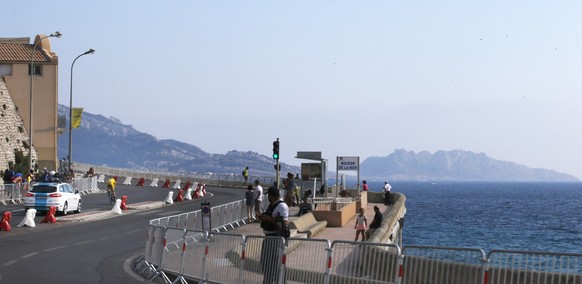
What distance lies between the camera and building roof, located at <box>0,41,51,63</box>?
8219 centimetres

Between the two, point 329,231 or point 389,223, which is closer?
point 329,231

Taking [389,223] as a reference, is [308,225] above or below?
above

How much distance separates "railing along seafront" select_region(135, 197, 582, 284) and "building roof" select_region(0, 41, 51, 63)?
211ft

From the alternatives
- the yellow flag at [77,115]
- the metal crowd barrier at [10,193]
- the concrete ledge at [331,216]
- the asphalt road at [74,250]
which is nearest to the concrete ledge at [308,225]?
the concrete ledge at [331,216]

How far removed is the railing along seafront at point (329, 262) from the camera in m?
11.9

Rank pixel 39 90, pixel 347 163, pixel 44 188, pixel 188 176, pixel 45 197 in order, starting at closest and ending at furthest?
pixel 45 197, pixel 44 188, pixel 347 163, pixel 39 90, pixel 188 176

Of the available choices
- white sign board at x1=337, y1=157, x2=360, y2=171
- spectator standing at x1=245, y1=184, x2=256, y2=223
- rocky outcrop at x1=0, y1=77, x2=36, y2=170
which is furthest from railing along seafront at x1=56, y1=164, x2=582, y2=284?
rocky outcrop at x1=0, y1=77, x2=36, y2=170

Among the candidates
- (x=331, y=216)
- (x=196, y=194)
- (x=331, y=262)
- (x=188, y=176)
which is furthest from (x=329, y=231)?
(x=188, y=176)

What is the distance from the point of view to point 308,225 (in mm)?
35656

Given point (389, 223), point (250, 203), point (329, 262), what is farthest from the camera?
point (389, 223)

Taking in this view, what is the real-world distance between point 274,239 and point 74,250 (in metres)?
11.5

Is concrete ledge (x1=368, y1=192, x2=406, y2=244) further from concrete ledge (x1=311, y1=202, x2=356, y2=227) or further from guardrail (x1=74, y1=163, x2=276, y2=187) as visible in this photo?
guardrail (x1=74, y1=163, x2=276, y2=187)

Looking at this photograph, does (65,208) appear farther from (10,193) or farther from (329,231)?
(329,231)

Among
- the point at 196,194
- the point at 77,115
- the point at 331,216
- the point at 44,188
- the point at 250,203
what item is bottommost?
the point at 331,216
